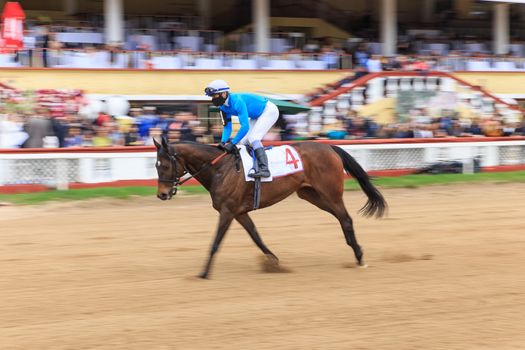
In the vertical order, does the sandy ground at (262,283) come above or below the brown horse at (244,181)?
below

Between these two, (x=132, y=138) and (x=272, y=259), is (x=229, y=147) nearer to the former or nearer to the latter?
(x=272, y=259)

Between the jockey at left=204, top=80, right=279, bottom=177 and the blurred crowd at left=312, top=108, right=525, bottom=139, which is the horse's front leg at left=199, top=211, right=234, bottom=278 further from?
the blurred crowd at left=312, top=108, right=525, bottom=139

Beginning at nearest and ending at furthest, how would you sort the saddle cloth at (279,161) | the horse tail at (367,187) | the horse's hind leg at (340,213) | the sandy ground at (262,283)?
the sandy ground at (262,283) < the saddle cloth at (279,161) < the horse's hind leg at (340,213) < the horse tail at (367,187)

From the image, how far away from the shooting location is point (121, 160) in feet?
47.6

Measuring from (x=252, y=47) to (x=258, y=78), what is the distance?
2021 mm

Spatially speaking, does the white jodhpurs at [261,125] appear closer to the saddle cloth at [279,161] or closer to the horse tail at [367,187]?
the saddle cloth at [279,161]

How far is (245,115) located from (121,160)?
720 cm

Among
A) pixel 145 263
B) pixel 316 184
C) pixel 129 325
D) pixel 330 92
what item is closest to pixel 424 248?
pixel 316 184

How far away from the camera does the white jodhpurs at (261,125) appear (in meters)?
8.12

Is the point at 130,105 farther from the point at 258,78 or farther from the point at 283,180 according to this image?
the point at 283,180

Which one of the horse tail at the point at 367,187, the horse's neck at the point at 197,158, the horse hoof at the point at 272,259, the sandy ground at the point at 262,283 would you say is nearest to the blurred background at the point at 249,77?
the sandy ground at the point at 262,283

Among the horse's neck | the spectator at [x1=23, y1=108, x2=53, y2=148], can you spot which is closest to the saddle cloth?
the horse's neck

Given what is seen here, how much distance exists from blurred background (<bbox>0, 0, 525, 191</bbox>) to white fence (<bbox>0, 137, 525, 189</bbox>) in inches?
1.1

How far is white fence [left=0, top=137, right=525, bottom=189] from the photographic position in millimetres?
13852
